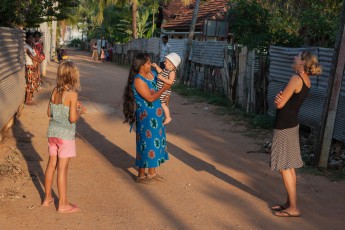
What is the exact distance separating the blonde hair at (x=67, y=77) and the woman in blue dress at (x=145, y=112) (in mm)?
1119

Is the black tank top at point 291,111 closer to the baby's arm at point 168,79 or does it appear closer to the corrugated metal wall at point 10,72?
the baby's arm at point 168,79

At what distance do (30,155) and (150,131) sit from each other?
2.28m

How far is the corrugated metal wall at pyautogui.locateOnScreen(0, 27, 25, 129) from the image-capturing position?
7.75m

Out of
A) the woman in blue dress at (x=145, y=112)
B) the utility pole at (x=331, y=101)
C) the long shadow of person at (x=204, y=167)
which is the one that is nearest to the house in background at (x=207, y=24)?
the long shadow of person at (x=204, y=167)

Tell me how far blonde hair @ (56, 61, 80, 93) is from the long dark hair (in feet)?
3.82

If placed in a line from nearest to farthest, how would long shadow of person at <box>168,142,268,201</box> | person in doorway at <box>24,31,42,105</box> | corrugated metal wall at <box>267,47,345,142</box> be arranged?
long shadow of person at <box>168,142,268,201</box>
corrugated metal wall at <box>267,47,345,142</box>
person in doorway at <box>24,31,42,105</box>

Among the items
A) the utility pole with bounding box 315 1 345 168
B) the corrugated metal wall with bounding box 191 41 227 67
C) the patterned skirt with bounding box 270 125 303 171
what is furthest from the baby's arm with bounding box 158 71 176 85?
the corrugated metal wall with bounding box 191 41 227 67

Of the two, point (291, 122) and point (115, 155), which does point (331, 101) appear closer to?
point (291, 122)

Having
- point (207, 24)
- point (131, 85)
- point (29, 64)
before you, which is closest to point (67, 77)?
point (131, 85)

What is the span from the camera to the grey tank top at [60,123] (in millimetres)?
4875

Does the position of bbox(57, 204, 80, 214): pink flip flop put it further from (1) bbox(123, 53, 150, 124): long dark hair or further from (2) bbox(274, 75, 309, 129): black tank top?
(2) bbox(274, 75, 309, 129): black tank top

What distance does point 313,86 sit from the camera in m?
8.64

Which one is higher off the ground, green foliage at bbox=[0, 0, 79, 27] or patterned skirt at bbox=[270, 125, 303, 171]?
green foliage at bbox=[0, 0, 79, 27]

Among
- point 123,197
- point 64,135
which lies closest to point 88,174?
point 123,197
